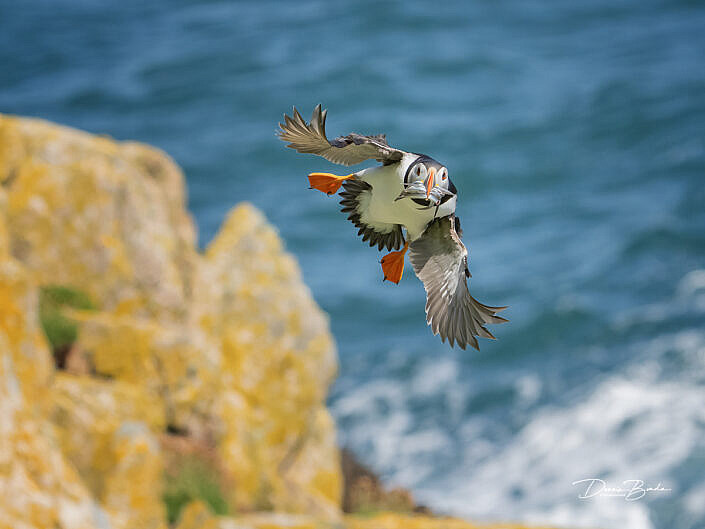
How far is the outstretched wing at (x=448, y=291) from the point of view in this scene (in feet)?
11.5

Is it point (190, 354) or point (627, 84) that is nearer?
point (190, 354)

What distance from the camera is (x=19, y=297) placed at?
20.4ft

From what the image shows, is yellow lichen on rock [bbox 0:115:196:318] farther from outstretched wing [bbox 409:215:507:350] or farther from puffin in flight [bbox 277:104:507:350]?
outstretched wing [bbox 409:215:507:350]

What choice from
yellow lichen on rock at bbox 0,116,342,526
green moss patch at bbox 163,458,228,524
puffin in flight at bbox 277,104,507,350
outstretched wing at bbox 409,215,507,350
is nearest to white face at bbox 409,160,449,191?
puffin in flight at bbox 277,104,507,350

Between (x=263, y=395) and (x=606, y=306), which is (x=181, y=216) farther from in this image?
(x=606, y=306)

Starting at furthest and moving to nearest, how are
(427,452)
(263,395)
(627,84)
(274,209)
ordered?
1. (627,84)
2. (274,209)
3. (427,452)
4. (263,395)

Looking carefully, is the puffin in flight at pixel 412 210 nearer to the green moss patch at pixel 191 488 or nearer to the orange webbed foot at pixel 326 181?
the orange webbed foot at pixel 326 181

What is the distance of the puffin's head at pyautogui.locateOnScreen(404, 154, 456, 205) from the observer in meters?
2.98

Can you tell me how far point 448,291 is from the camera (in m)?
3.55

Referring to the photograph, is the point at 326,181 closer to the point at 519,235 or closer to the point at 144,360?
the point at 144,360

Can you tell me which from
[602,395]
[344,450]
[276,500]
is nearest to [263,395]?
[276,500]

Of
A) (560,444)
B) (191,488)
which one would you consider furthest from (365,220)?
(560,444)

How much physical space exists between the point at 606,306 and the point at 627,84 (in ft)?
49.7

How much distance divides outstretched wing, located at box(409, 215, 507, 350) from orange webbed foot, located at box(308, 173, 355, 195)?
1.44 feet
